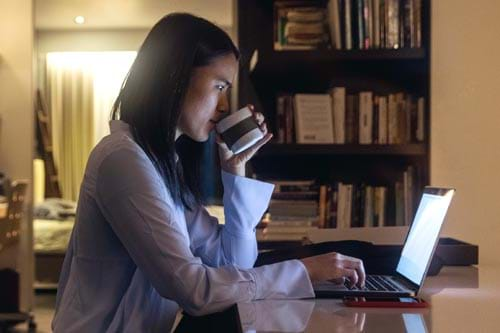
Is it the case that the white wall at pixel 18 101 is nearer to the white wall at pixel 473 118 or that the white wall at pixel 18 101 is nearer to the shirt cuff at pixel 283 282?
the white wall at pixel 473 118

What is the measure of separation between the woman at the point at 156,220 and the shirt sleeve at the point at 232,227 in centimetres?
16

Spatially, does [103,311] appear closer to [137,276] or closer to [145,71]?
[137,276]

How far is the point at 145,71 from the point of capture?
134 cm

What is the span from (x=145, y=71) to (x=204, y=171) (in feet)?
1.59

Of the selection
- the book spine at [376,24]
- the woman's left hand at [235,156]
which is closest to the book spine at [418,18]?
the book spine at [376,24]

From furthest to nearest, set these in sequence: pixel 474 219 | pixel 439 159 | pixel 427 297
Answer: pixel 439 159 → pixel 474 219 → pixel 427 297

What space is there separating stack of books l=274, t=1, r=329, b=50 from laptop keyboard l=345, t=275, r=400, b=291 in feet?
4.20

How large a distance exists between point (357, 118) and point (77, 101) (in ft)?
17.6

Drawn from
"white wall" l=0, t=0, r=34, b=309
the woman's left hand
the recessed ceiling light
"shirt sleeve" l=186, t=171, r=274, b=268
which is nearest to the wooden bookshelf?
the woman's left hand

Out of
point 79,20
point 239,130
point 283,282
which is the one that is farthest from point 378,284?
point 79,20

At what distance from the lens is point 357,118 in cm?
265

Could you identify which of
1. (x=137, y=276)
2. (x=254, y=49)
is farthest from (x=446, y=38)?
(x=137, y=276)

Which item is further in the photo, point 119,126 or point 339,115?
point 339,115

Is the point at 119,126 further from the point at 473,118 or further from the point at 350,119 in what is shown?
the point at 350,119
